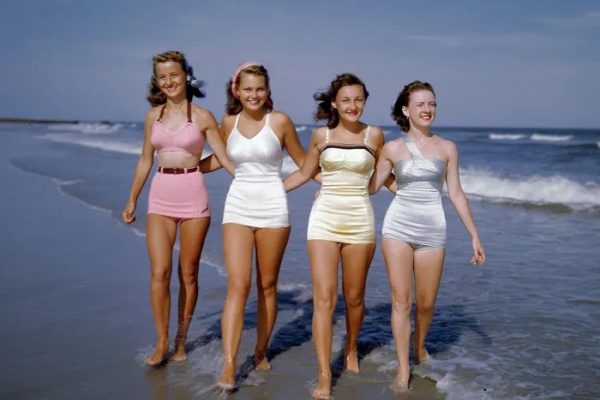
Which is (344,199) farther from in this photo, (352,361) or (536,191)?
(536,191)

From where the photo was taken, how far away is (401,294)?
4645 mm

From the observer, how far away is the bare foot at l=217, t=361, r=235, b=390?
447 centimetres

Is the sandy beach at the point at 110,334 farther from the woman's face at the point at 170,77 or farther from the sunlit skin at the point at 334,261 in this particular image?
the woman's face at the point at 170,77

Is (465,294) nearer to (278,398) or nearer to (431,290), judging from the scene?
(431,290)

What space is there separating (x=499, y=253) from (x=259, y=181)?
5.33m

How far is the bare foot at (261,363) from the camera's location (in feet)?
16.3

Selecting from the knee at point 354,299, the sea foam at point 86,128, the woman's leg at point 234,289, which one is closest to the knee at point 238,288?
the woman's leg at point 234,289

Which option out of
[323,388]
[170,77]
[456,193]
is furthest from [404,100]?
[323,388]

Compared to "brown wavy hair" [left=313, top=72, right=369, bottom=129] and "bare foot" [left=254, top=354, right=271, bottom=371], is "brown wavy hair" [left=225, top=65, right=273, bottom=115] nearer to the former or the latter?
"brown wavy hair" [left=313, top=72, right=369, bottom=129]

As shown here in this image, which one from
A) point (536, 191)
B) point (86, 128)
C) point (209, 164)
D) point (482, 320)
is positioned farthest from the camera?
point (86, 128)

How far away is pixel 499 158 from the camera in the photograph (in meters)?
31.6

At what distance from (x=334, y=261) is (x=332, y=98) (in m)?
1.18

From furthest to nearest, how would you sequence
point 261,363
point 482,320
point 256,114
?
point 482,320 → point 261,363 → point 256,114

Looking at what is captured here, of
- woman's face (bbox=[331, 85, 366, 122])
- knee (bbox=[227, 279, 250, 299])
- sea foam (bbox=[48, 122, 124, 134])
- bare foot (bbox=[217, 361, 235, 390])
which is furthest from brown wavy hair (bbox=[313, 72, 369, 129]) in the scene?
sea foam (bbox=[48, 122, 124, 134])
